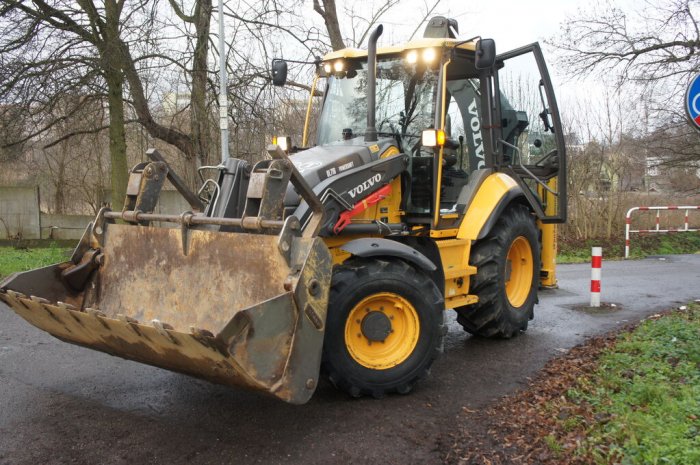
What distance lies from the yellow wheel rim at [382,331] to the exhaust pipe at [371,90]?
1.67 meters

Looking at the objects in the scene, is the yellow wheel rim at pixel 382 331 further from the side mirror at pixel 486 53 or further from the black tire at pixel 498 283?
the side mirror at pixel 486 53

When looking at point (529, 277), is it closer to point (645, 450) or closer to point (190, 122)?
point (645, 450)

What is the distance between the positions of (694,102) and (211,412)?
4.77m

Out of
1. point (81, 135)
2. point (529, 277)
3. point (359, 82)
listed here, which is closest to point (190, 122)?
point (81, 135)

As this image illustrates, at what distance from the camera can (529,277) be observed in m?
6.87

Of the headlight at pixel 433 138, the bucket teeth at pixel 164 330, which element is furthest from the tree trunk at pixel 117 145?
the bucket teeth at pixel 164 330

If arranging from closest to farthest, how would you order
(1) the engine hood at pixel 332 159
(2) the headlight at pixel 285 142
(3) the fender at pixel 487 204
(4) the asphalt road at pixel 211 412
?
(4) the asphalt road at pixel 211 412 < (1) the engine hood at pixel 332 159 < (3) the fender at pixel 487 204 < (2) the headlight at pixel 285 142

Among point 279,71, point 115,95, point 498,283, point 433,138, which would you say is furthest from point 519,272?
point 115,95

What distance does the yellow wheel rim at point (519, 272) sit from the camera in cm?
682

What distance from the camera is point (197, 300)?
4.57 metres

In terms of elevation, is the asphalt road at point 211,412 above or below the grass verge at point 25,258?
below

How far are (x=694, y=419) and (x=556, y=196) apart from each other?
3.73 m

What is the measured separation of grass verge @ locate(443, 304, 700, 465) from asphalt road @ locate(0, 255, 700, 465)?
26 cm

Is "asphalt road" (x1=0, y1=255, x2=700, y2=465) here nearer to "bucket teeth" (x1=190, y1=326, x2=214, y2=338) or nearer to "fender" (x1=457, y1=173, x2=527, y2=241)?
"bucket teeth" (x1=190, y1=326, x2=214, y2=338)
